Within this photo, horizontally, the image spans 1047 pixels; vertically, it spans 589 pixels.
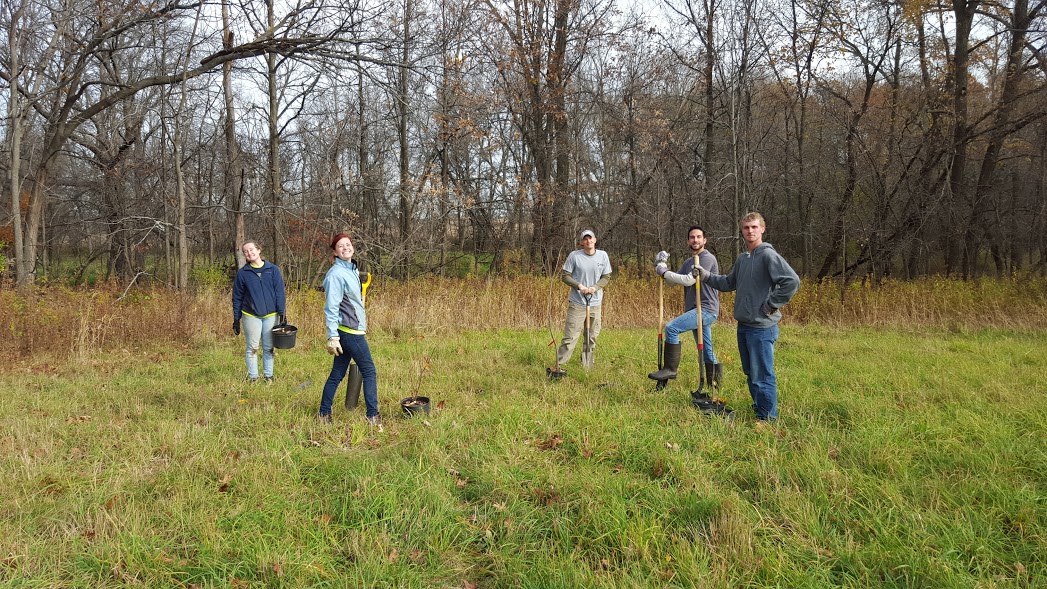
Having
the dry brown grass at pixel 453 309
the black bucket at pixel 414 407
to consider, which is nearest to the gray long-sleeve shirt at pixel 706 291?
the dry brown grass at pixel 453 309

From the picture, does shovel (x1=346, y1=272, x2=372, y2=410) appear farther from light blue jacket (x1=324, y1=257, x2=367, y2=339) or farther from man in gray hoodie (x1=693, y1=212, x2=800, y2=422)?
man in gray hoodie (x1=693, y1=212, x2=800, y2=422)

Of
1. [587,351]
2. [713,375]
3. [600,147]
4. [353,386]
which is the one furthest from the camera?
[600,147]

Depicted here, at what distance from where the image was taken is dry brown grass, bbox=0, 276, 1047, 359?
8328 millimetres

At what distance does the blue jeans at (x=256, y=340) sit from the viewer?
632cm

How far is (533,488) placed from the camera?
3340 mm

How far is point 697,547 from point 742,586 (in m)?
Answer: 0.26

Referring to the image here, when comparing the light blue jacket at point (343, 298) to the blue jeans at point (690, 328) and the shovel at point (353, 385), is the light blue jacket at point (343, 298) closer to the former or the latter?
the shovel at point (353, 385)

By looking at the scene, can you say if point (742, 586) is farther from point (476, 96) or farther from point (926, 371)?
point (476, 96)

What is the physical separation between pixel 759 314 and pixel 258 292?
5.73 metres

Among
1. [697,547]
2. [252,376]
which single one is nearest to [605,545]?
[697,547]

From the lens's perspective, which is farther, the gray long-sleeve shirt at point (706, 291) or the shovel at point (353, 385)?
the gray long-sleeve shirt at point (706, 291)

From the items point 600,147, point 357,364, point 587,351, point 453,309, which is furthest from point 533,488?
point 600,147

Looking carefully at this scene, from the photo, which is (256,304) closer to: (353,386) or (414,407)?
(353,386)

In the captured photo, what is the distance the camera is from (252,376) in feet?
20.7
